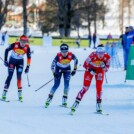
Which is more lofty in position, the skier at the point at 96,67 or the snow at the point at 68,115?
the skier at the point at 96,67

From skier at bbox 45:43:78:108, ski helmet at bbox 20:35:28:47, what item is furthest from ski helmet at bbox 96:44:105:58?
ski helmet at bbox 20:35:28:47

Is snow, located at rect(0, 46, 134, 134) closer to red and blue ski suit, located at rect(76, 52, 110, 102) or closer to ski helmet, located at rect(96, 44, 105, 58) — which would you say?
red and blue ski suit, located at rect(76, 52, 110, 102)

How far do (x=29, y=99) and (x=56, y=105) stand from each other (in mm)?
1519

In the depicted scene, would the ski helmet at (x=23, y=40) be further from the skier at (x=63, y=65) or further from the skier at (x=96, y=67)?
the skier at (x=96, y=67)

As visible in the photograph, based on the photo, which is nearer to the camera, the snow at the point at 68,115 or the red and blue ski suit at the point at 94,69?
the snow at the point at 68,115

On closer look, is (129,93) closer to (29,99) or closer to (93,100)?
(93,100)

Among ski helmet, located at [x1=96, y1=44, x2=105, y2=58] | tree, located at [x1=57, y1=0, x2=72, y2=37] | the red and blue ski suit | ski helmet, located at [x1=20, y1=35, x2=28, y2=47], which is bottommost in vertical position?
the red and blue ski suit

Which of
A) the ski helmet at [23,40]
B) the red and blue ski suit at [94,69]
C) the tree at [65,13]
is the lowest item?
the red and blue ski suit at [94,69]

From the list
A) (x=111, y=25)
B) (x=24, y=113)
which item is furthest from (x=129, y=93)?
(x=111, y=25)

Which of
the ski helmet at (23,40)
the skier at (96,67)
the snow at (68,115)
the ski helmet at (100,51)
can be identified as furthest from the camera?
Answer: the ski helmet at (23,40)

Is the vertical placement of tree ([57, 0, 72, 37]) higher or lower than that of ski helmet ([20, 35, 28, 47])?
higher

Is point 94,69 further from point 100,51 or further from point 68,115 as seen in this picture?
point 68,115

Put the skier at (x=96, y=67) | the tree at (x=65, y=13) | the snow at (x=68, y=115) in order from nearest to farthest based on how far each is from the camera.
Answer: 1. the snow at (x=68, y=115)
2. the skier at (x=96, y=67)
3. the tree at (x=65, y=13)

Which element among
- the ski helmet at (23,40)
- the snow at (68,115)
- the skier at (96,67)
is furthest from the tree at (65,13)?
the skier at (96,67)
